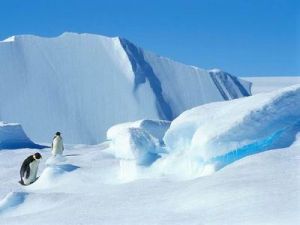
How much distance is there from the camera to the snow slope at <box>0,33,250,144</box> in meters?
22.9

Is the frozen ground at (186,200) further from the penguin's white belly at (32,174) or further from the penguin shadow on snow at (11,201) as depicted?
the penguin's white belly at (32,174)

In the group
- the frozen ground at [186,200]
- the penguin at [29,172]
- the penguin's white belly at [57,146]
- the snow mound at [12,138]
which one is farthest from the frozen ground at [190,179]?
the snow mound at [12,138]

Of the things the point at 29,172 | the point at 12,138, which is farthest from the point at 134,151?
the point at 12,138

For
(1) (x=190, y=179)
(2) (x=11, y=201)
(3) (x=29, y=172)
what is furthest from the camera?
(3) (x=29, y=172)

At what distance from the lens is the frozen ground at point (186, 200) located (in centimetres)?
471

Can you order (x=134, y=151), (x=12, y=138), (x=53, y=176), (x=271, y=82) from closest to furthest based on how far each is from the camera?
1. (x=134, y=151)
2. (x=53, y=176)
3. (x=12, y=138)
4. (x=271, y=82)

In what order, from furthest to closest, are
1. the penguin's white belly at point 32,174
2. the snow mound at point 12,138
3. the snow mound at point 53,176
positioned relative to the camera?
the snow mound at point 12,138 → the penguin's white belly at point 32,174 → the snow mound at point 53,176

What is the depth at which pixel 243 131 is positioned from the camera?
7.12m

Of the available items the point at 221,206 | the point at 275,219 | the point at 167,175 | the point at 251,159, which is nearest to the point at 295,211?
the point at 275,219

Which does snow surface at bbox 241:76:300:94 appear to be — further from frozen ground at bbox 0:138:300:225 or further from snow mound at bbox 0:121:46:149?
frozen ground at bbox 0:138:300:225

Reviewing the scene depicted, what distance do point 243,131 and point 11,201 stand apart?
297 centimetres

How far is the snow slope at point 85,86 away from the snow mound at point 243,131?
1503 cm

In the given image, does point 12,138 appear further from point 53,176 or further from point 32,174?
point 53,176

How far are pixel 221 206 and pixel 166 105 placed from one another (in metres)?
21.0
